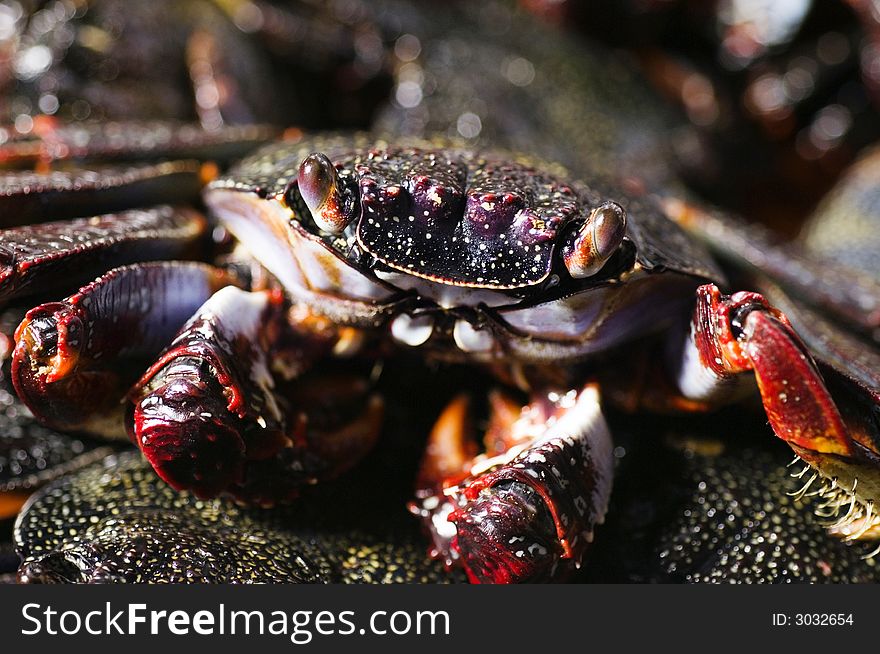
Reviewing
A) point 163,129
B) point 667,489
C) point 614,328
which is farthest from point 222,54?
point 667,489

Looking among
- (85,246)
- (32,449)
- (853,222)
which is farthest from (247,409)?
(853,222)

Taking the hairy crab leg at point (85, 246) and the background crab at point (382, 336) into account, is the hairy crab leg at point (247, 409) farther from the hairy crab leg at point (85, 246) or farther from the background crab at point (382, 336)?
the hairy crab leg at point (85, 246)

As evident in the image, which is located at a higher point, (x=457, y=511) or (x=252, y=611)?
(x=457, y=511)

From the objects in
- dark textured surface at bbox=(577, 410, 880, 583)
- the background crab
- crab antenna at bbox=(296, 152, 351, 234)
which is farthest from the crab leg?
dark textured surface at bbox=(577, 410, 880, 583)

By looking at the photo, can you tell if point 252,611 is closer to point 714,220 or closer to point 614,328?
point 614,328

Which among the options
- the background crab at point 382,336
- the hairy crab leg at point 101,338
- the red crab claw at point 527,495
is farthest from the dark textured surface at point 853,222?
the hairy crab leg at point 101,338

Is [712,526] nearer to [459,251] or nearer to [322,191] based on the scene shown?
[459,251]

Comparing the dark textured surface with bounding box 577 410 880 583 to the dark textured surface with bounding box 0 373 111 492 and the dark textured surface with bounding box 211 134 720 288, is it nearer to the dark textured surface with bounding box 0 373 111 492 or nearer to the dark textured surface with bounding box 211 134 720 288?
the dark textured surface with bounding box 211 134 720 288
